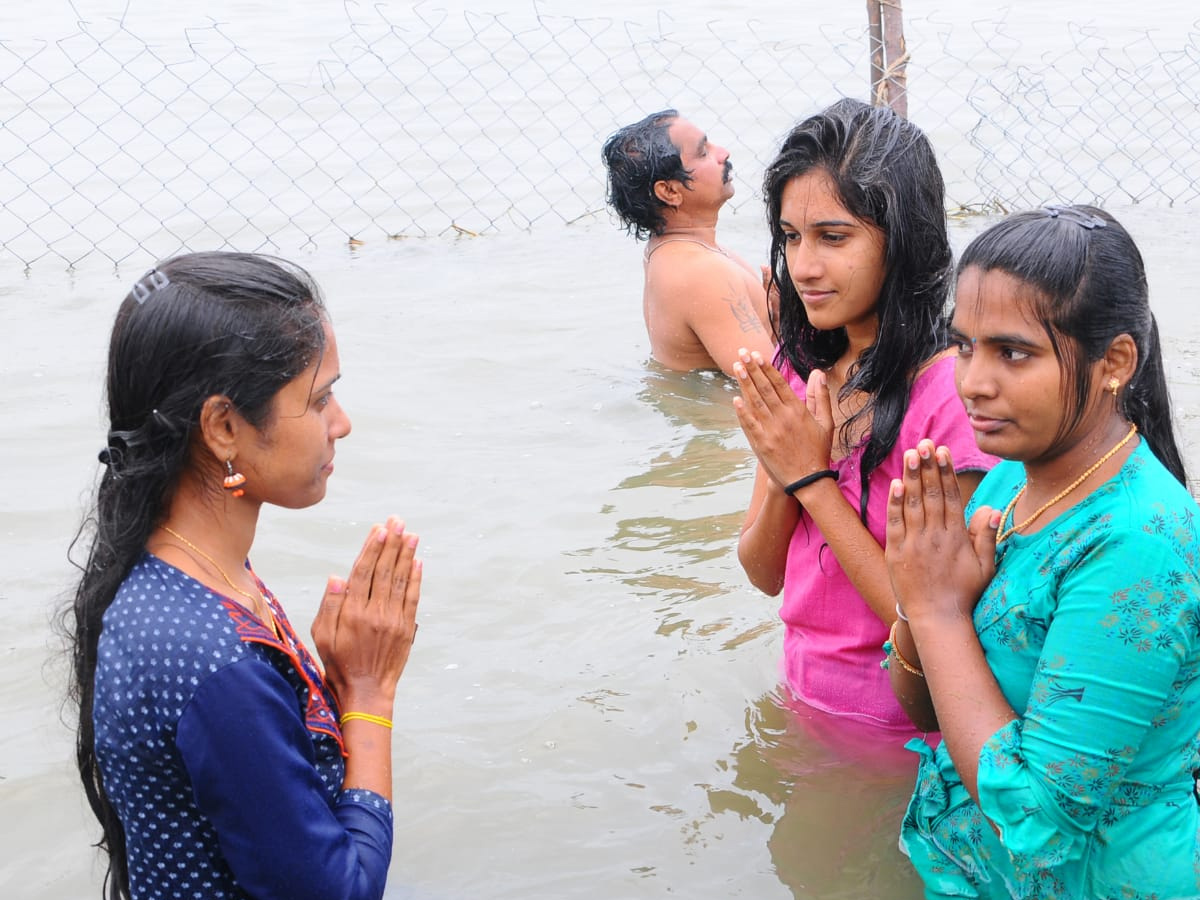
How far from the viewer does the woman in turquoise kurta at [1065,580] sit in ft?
6.48

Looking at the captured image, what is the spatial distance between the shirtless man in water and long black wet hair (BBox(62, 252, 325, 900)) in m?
3.75

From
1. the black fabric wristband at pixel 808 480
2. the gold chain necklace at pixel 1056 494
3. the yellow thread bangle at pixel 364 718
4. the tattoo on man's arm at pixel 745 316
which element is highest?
the gold chain necklace at pixel 1056 494

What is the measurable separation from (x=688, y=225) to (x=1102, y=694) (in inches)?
164

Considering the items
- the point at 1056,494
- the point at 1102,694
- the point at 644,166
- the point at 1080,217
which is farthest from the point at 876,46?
the point at 1102,694

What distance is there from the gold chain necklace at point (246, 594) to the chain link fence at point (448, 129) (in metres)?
6.53

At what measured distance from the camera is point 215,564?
210cm

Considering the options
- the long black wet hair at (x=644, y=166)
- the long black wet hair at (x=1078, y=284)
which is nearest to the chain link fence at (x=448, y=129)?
the long black wet hair at (x=644, y=166)

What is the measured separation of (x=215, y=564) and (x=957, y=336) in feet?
4.08

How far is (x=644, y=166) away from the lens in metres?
5.70

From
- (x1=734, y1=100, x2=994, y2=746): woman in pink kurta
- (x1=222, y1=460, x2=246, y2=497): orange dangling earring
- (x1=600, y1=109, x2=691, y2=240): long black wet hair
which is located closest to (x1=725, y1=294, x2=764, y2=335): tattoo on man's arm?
(x1=600, y1=109, x2=691, y2=240): long black wet hair

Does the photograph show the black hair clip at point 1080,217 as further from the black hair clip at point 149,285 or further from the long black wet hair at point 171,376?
the black hair clip at point 149,285

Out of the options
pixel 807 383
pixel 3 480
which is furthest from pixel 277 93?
pixel 807 383

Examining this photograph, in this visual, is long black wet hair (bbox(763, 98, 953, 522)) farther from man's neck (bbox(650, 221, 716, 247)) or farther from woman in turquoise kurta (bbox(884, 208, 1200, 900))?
man's neck (bbox(650, 221, 716, 247))

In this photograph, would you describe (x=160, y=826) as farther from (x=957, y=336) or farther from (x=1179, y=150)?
(x=1179, y=150)
